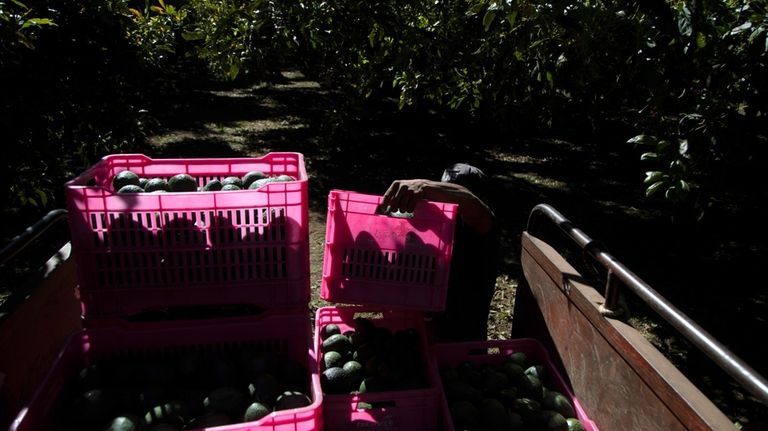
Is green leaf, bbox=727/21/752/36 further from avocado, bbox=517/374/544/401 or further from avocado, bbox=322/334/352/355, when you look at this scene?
avocado, bbox=322/334/352/355

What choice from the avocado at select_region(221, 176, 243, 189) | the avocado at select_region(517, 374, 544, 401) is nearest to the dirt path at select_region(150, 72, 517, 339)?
the avocado at select_region(517, 374, 544, 401)

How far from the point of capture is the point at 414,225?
2.25m

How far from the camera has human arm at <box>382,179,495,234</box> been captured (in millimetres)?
2287

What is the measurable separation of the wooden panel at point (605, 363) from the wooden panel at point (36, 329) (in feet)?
6.32

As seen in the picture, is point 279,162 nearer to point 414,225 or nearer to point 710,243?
point 414,225

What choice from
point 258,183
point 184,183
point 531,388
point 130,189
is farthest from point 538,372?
point 130,189

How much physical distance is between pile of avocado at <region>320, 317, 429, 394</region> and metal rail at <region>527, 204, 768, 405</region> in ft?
2.58

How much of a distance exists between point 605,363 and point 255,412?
1.20 m

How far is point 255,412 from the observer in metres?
1.84

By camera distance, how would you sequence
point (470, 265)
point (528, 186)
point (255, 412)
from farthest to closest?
point (528, 186) < point (470, 265) < point (255, 412)

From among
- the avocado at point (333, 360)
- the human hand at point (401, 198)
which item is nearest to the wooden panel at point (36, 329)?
the avocado at point (333, 360)

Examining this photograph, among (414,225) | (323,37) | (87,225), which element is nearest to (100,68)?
(323,37)

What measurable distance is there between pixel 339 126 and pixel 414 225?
22.8 feet

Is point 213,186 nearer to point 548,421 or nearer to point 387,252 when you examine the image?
point 387,252
